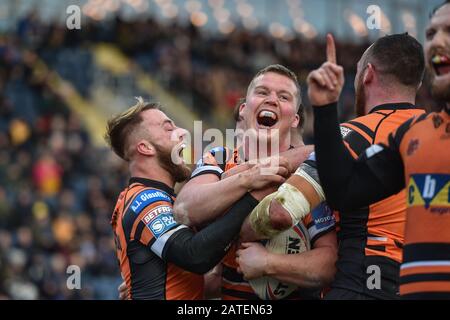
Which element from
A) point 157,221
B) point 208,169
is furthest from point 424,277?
point 157,221

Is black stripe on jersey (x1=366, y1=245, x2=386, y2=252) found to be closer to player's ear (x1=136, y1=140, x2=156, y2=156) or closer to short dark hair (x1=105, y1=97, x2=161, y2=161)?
player's ear (x1=136, y1=140, x2=156, y2=156)

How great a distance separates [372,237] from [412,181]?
2.63ft

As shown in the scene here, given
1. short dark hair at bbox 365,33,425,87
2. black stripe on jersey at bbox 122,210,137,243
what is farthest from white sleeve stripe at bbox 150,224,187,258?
short dark hair at bbox 365,33,425,87

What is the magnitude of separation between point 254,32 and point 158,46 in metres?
3.53

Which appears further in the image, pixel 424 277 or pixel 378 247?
pixel 378 247

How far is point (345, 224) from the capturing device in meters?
4.49

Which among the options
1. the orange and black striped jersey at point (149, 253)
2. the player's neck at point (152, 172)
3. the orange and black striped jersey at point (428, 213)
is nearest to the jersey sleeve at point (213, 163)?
the orange and black striped jersey at point (149, 253)

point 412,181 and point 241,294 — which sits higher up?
point 412,181

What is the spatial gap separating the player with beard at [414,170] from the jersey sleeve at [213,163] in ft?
3.81

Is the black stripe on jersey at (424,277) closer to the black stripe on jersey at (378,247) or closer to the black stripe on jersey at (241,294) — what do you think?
the black stripe on jersey at (378,247)

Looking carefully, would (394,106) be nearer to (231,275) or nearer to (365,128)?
(365,128)

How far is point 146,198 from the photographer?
5180 mm

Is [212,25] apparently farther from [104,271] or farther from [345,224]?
[345,224]

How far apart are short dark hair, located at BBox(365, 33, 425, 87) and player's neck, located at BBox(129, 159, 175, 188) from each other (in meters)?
1.60
